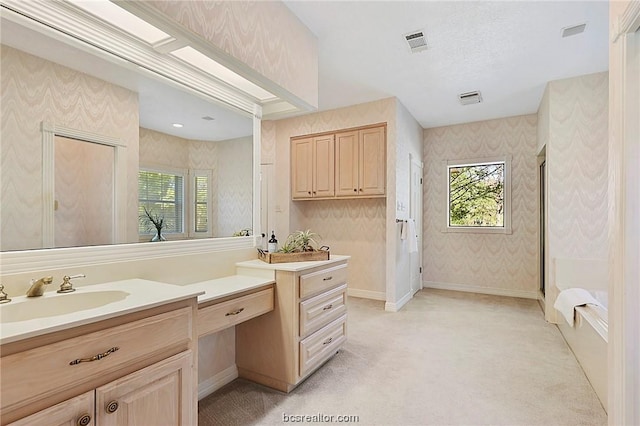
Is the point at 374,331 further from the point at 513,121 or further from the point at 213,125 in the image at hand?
the point at 513,121

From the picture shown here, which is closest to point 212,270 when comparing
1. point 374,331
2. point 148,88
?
point 148,88

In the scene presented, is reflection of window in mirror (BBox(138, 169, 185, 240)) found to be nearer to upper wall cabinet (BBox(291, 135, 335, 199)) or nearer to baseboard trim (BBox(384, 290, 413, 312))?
upper wall cabinet (BBox(291, 135, 335, 199))

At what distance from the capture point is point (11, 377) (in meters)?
0.87

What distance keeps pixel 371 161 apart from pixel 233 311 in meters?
2.88

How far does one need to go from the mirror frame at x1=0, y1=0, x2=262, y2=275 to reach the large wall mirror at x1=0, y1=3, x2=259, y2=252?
3 centimetres

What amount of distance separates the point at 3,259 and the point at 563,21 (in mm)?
3763

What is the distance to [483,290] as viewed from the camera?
4910mm

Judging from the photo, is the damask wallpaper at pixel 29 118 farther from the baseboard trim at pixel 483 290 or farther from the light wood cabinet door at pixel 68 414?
the baseboard trim at pixel 483 290

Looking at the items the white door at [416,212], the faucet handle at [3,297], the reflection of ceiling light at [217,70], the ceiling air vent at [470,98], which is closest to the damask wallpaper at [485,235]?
the white door at [416,212]

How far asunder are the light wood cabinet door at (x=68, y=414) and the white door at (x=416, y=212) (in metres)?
4.08

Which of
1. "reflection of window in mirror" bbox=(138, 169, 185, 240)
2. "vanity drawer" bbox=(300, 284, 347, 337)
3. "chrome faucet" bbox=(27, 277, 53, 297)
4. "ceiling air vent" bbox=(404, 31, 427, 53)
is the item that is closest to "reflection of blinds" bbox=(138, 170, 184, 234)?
"reflection of window in mirror" bbox=(138, 169, 185, 240)

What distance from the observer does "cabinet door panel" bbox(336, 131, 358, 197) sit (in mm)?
4242

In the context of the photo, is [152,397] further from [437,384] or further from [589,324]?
[589,324]

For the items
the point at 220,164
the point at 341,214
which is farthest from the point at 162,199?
the point at 341,214
